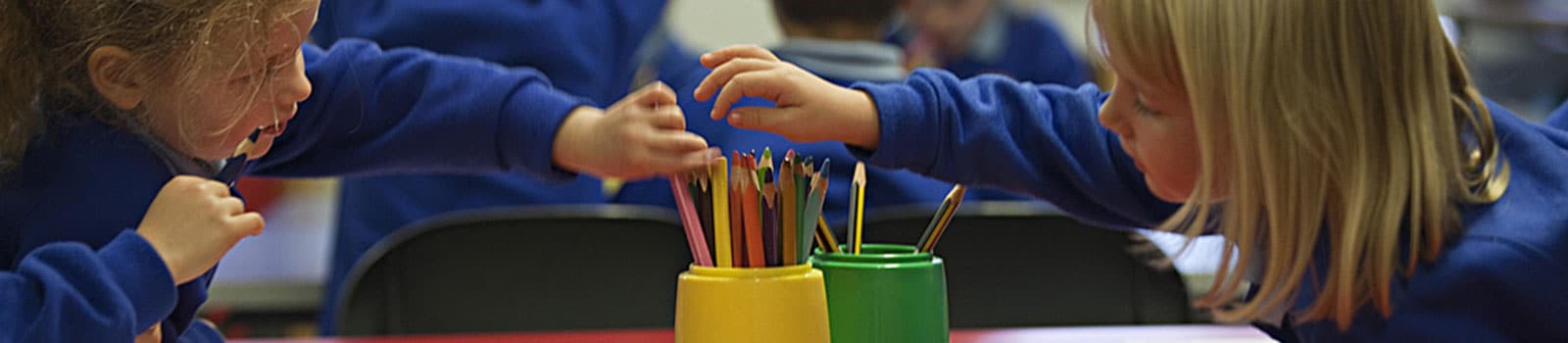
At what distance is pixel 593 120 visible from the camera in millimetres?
643

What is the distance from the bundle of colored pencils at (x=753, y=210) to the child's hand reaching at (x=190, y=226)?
15 centimetres

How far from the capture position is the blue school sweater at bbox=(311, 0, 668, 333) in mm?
1280

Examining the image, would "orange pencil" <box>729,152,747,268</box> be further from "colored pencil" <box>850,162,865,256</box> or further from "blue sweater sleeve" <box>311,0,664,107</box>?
"blue sweater sleeve" <box>311,0,664,107</box>

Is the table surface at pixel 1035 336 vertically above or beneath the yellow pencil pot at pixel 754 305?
beneath

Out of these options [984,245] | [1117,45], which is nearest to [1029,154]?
[1117,45]

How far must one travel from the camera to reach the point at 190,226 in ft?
1.48

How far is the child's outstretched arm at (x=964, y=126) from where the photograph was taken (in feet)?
1.94

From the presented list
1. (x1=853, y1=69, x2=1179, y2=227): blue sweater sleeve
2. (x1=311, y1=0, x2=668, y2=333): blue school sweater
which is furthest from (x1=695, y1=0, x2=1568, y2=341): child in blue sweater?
(x1=311, y1=0, x2=668, y2=333): blue school sweater

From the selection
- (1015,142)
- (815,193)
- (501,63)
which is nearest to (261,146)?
(815,193)

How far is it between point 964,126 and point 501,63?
0.77 m

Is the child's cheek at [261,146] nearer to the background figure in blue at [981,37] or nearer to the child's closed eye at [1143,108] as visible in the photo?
the child's closed eye at [1143,108]

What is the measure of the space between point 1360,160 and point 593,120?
321 mm

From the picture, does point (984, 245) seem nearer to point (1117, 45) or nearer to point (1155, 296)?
point (1155, 296)

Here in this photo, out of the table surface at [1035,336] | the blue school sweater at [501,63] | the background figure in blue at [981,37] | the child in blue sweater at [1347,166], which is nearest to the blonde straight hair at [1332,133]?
the child in blue sweater at [1347,166]
